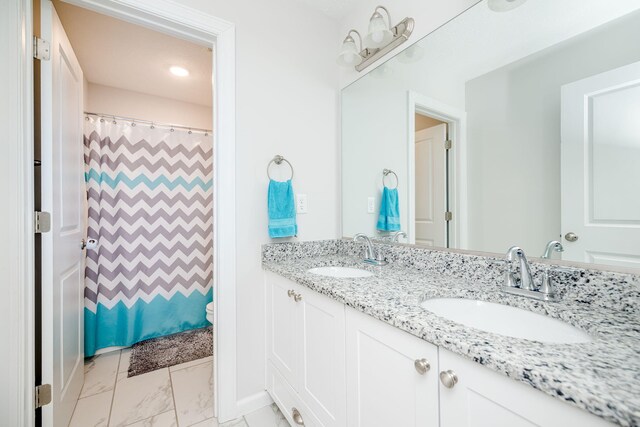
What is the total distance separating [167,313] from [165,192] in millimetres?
1064

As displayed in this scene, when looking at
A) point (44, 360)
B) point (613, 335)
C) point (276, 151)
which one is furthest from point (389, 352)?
point (44, 360)

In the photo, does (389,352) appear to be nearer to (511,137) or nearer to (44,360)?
(511,137)

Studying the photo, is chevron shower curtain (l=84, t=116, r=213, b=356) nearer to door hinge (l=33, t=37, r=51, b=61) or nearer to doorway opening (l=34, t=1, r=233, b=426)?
doorway opening (l=34, t=1, r=233, b=426)

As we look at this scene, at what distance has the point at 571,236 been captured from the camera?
89 cm

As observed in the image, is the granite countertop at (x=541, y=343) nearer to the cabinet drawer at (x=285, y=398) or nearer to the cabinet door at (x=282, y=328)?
the cabinet door at (x=282, y=328)

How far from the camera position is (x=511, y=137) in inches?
41.4

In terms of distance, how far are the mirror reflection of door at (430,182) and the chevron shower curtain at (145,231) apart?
6.42 feet

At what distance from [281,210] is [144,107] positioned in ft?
6.63

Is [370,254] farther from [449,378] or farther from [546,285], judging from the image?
[449,378]

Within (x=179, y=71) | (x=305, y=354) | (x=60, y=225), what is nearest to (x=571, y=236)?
(x=305, y=354)

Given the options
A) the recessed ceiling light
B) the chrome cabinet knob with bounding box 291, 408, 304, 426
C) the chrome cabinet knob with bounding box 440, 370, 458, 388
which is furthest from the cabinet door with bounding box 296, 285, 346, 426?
the recessed ceiling light

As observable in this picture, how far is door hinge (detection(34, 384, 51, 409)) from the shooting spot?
114cm

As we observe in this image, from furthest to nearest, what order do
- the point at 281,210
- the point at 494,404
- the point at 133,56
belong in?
1. the point at 133,56
2. the point at 281,210
3. the point at 494,404

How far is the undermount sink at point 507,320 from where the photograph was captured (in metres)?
0.71
